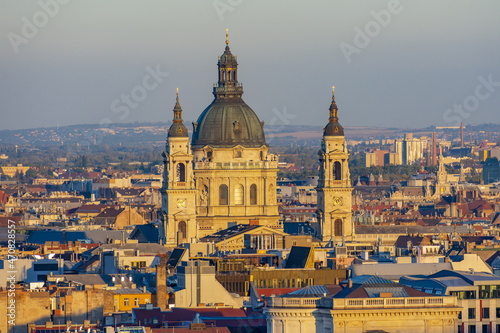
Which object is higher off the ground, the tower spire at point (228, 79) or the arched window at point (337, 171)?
the tower spire at point (228, 79)

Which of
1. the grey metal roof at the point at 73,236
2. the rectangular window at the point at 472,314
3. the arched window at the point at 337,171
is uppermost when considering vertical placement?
the arched window at the point at 337,171

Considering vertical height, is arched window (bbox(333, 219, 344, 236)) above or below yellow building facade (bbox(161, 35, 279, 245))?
below

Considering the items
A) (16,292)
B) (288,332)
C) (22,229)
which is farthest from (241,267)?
(22,229)

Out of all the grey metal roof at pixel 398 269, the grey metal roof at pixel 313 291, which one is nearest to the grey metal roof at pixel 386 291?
the grey metal roof at pixel 313 291

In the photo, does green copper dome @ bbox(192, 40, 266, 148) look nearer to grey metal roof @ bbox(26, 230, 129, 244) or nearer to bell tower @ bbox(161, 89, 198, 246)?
bell tower @ bbox(161, 89, 198, 246)

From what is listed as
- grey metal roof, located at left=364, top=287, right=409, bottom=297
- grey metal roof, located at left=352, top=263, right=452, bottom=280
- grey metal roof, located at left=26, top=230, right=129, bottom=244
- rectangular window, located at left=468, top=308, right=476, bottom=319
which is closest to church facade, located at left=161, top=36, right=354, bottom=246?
grey metal roof, located at left=26, top=230, right=129, bottom=244

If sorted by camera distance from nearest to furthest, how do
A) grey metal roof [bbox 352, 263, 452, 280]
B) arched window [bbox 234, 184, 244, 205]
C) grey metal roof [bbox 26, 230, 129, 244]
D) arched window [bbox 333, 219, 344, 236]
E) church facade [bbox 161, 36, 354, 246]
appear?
grey metal roof [bbox 352, 263, 452, 280] < church facade [bbox 161, 36, 354, 246] < arched window [bbox 333, 219, 344, 236] < arched window [bbox 234, 184, 244, 205] < grey metal roof [bbox 26, 230, 129, 244]

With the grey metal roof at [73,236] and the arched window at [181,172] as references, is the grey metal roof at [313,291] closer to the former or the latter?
the arched window at [181,172]

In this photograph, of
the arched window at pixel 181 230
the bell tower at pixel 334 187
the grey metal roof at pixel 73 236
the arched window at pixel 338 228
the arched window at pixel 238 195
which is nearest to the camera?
the arched window at pixel 181 230
